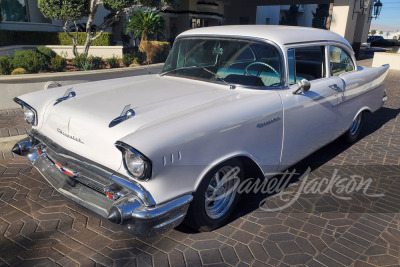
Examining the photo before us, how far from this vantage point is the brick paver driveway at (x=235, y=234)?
2.54 meters

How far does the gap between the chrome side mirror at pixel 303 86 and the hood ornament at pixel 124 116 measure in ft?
5.59

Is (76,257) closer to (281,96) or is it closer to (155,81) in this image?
(155,81)

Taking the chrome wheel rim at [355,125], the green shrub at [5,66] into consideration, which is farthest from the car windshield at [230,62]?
the green shrub at [5,66]

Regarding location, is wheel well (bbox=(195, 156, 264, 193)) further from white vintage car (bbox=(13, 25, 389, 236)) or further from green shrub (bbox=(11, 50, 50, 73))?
green shrub (bbox=(11, 50, 50, 73))

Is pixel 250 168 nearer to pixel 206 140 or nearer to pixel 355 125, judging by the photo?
pixel 206 140

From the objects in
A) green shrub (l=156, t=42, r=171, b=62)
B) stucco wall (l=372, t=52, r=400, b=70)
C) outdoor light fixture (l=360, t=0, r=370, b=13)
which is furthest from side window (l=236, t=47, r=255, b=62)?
outdoor light fixture (l=360, t=0, r=370, b=13)

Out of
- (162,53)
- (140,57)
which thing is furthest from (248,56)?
(162,53)

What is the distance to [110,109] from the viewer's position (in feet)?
8.91

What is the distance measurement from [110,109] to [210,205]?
4.11ft

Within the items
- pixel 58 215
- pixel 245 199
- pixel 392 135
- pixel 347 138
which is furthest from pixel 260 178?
pixel 392 135

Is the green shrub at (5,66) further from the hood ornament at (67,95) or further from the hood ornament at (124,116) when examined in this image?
the hood ornament at (124,116)

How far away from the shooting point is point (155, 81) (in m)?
3.67

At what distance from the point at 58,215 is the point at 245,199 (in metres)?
1.92

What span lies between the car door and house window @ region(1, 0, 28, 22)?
13.8 m
